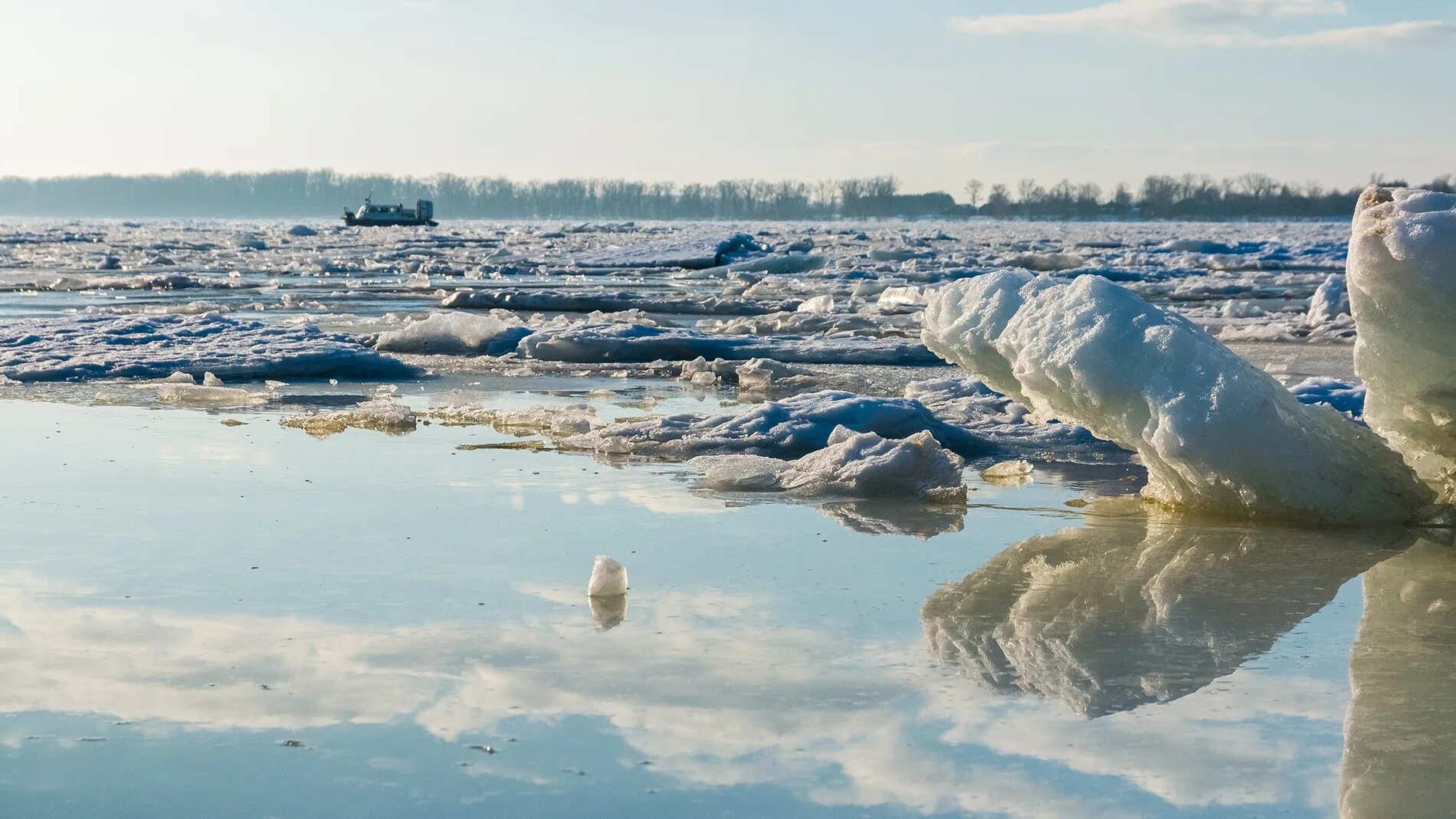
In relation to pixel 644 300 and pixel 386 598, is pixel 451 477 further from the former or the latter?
pixel 644 300

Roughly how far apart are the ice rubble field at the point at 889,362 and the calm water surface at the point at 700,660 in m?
0.30

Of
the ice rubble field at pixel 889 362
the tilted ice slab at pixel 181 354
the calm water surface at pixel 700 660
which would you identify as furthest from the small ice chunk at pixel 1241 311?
the calm water surface at pixel 700 660

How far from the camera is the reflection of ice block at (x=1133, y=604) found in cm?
288

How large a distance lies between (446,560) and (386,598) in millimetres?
434

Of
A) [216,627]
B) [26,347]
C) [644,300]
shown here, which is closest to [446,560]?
[216,627]

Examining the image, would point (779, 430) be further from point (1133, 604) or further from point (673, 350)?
point (673, 350)

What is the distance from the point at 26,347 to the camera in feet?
30.8

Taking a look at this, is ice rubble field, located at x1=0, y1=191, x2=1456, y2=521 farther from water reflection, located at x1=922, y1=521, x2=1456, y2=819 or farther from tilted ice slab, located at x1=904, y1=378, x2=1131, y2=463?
water reflection, located at x1=922, y1=521, x2=1456, y2=819

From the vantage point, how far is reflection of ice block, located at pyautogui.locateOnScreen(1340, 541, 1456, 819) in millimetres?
2256

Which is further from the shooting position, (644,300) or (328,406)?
(644,300)

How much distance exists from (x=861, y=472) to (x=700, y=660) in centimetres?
212

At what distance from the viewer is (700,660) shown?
2953 millimetres

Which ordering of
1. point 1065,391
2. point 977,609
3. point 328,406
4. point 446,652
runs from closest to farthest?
point 446,652
point 977,609
point 1065,391
point 328,406

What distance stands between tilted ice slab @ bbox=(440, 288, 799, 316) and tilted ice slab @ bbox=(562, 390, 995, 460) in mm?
9273
